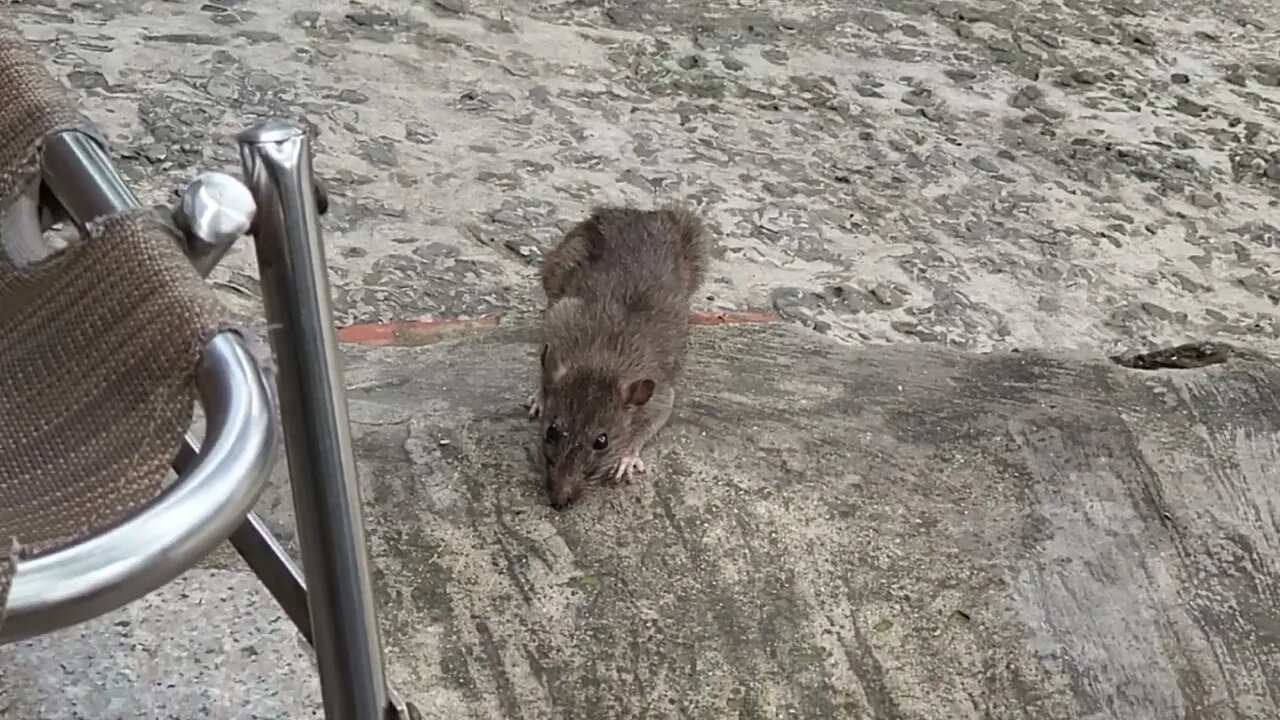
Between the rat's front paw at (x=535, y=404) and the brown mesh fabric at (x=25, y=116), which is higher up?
the brown mesh fabric at (x=25, y=116)

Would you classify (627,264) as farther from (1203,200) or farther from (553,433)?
(1203,200)

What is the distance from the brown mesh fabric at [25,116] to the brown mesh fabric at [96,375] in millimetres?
112

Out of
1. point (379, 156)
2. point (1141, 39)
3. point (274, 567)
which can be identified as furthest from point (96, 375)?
point (1141, 39)

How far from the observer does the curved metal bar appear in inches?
31.1

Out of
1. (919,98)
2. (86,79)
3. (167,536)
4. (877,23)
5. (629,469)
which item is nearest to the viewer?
(167,536)

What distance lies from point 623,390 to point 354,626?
66.3 inches

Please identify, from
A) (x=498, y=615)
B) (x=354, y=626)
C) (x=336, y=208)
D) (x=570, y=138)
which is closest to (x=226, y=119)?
(x=336, y=208)

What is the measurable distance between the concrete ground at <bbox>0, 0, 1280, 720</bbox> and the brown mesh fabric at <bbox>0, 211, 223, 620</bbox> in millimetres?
714

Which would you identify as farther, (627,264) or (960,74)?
(960,74)

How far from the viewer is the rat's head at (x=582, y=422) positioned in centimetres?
224

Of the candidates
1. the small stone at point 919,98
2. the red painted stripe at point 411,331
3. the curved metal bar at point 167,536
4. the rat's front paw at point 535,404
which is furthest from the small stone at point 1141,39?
the curved metal bar at point 167,536

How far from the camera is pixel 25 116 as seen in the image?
1250 millimetres

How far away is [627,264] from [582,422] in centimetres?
68

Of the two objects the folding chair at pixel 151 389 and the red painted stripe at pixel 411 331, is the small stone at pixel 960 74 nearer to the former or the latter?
the red painted stripe at pixel 411 331
